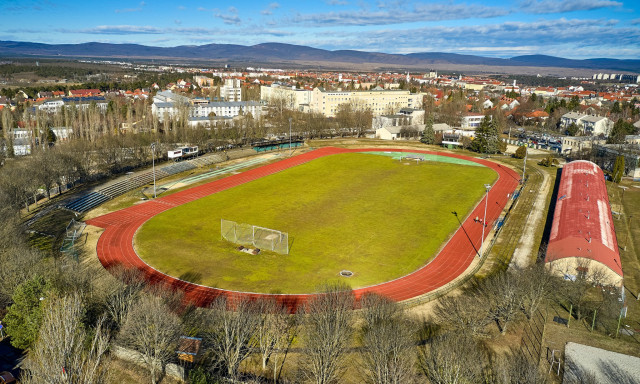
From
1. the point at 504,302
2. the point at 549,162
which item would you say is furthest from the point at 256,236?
the point at 549,162

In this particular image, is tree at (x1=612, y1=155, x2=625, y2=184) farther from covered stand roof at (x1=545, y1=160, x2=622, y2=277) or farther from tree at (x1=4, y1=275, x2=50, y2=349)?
tree at (x1=4, y1=275, x2=50, y2=349)

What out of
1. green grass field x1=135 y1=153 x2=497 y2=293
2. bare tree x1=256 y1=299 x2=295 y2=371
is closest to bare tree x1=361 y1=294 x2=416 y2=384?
bare tree x1=256 y1=299 x2=295 y2=371

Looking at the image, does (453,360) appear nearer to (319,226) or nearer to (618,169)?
(319,226)

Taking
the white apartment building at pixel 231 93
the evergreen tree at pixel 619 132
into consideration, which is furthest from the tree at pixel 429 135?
the white apartment building at pixel 231 93

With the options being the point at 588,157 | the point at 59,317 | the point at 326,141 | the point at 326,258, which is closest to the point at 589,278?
the point at 326,258

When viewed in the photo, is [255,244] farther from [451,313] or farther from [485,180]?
[485,180]

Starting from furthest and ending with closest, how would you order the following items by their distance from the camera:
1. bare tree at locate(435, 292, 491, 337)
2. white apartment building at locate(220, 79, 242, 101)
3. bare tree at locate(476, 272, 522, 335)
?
white apartment building at locate(220, 79, 242, 101)
bare tree at locate(476, 272, 522, 335)
bare tree at locate(435, 292, 491, 337)

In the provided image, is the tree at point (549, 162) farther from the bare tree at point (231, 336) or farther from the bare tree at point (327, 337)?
the bare tree at point (231, 336)
